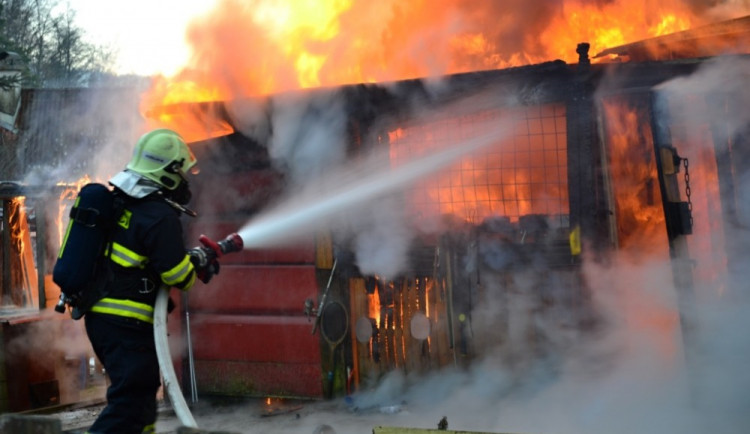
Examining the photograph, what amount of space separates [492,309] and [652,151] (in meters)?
2.02

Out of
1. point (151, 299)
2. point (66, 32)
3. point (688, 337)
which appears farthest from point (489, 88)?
point (66, 32)

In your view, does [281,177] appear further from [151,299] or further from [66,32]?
[66,32]

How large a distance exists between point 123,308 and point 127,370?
13.7 inches

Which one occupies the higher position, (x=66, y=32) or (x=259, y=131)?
(x=66, y=32)

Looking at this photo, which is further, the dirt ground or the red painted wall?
the red painted wall

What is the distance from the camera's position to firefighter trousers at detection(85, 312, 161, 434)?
3.71 metres

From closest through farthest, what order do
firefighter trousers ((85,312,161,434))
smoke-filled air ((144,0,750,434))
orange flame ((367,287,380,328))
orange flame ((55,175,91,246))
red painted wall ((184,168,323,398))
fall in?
1. firefighter trousers ((85,312,161,434))
2. smoke-filled air ((144,0,750,434))
3. orange flame ((367,287,380,328))
4. red painted wall ((184,168,323,398))
5. orange flame ((55,175,91,246))

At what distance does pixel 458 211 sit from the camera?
6.48 metres

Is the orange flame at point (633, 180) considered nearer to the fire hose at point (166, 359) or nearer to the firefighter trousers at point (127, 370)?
the fire hose at point (166, 359)

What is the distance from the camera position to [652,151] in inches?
236

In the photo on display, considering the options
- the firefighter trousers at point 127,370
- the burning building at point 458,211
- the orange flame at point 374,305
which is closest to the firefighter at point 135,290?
the firefighter trousers at point 127,370

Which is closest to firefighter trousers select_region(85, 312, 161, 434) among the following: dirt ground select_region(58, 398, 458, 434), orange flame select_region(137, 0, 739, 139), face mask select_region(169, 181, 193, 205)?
face mask select_region(169, 181, 193, 205)

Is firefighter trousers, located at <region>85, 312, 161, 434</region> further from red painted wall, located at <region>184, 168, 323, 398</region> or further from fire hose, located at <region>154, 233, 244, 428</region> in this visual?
red painted wall, located at <region>184, 168, 323, 398</region>

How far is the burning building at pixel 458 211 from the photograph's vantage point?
19.4ft
